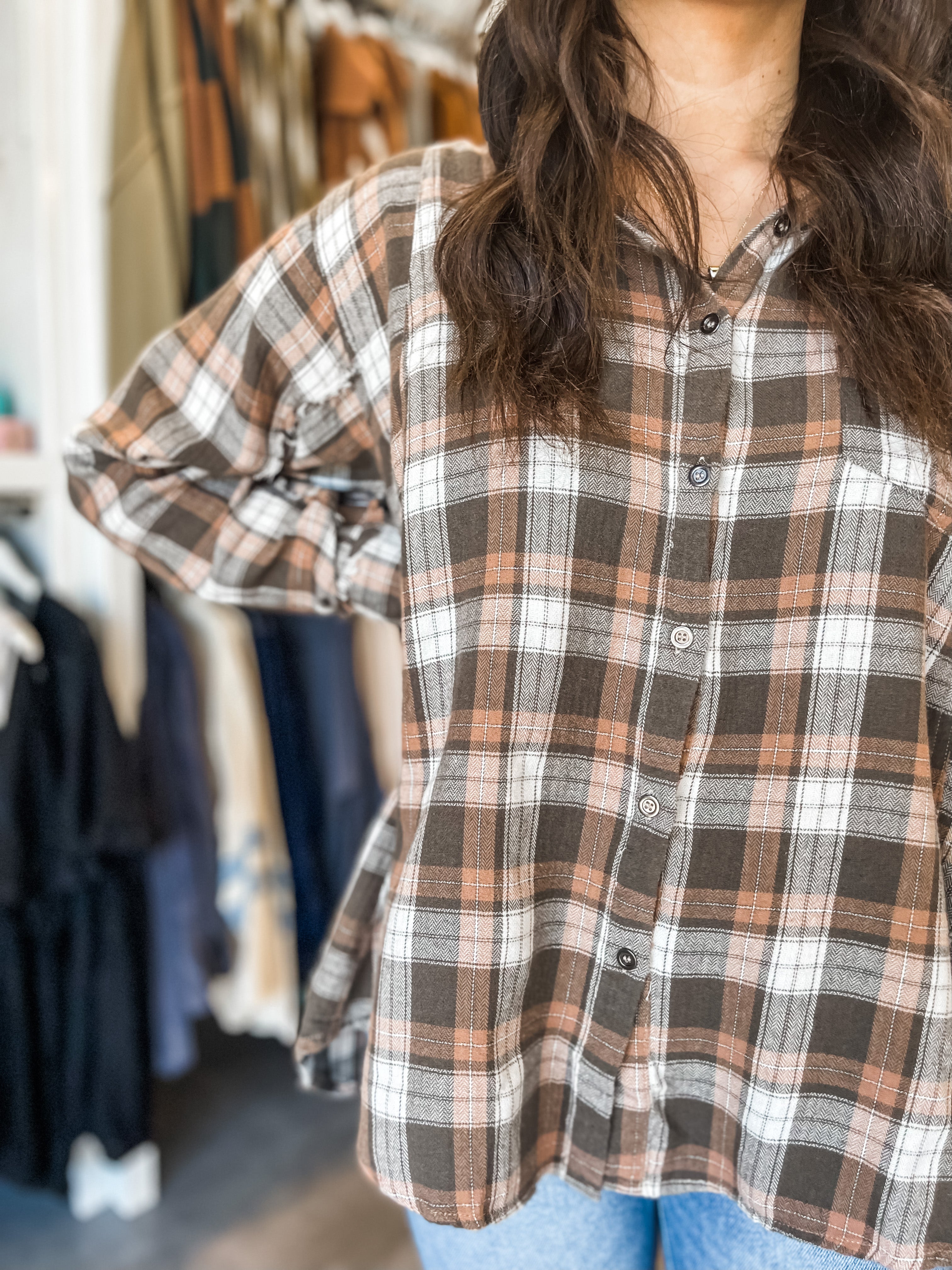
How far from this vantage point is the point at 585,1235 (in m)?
0.71

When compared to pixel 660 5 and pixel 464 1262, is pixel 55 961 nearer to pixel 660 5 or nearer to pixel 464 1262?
pixel 464 1262

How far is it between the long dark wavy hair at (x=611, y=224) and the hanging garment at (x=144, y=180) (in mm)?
862

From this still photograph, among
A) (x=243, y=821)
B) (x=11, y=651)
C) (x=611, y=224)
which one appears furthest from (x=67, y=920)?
(x=611, y=224)

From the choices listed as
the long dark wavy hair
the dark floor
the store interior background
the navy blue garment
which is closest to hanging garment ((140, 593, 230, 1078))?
the store interior background

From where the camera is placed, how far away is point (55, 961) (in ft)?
4.56

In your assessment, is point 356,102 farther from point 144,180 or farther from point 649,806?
point 649,806

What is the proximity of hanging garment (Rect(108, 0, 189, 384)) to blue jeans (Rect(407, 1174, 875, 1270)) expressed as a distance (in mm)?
1175

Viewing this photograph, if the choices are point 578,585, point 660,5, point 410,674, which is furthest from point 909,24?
point 410,674

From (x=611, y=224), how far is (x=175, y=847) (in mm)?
1143

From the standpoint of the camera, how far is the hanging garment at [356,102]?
5.49 feet

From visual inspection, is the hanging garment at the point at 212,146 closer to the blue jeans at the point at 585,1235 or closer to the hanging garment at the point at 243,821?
the hanging garment at the point at 243,821

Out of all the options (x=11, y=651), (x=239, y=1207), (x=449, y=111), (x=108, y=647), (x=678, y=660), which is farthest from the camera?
(x=449, y=111)

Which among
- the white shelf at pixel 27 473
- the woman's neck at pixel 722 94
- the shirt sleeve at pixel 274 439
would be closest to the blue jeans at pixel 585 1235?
the shirt sleeve at pixel 274 439

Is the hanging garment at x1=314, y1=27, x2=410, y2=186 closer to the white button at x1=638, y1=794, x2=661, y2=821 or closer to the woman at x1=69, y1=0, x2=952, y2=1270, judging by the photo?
the woman at x1=69, y1=0, x2=952, y2=1270
